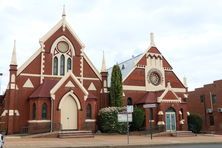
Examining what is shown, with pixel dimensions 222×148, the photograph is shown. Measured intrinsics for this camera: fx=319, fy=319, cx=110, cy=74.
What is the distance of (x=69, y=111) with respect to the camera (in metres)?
37.2

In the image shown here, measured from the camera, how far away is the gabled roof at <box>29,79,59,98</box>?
119 ft

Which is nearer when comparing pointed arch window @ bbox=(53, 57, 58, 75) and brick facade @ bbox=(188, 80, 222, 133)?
pointed arch window @ bbox=(53, 57, 58, 75)

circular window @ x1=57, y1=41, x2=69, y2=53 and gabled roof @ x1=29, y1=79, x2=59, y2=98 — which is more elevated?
circular window @ x1=57, y1=41, x2=69, y2=53

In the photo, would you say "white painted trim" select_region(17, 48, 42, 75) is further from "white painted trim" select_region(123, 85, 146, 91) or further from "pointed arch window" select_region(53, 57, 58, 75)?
"white painted trim" select_region(123, 85, 146, 91)

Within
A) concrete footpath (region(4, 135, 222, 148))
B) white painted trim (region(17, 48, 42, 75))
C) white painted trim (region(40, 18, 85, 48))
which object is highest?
white painted trim (region(40, 18, 85, 48))

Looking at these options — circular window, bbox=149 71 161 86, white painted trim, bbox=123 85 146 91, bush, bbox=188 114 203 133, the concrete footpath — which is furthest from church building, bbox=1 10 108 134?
bush, bbox=188 114 203 133

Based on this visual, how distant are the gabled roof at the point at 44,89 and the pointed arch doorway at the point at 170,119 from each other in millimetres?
15286

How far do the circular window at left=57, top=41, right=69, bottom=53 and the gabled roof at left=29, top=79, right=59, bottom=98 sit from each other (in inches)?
171

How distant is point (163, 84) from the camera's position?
47.4 m

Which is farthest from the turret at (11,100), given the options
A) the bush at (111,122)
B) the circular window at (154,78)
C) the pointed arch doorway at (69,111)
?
the circular window at (154,78)

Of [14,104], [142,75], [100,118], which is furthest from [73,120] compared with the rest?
[142,75]

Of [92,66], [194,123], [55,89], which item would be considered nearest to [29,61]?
[55,89]

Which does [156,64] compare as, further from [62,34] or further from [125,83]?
[62,34]

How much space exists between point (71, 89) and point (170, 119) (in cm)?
1419
